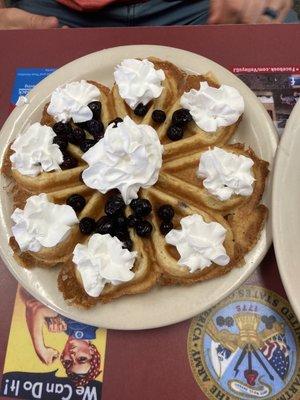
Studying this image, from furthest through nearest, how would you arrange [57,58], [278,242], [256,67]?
[57,58]
[256,67]
[278,242]

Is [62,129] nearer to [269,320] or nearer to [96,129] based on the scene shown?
[96,129]

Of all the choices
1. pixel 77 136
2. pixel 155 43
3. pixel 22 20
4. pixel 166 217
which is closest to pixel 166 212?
pixel 166 217

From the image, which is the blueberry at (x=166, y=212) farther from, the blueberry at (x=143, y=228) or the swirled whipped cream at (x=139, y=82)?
the swirled whipped cream at (x=139, y=82)

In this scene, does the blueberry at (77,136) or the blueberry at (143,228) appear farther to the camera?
the blueberry at (77,136)

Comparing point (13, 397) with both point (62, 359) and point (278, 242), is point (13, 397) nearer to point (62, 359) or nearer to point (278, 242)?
point (62, 359)

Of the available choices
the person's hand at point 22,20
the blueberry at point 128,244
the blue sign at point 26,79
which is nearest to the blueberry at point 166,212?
the blueberry at point 128,244

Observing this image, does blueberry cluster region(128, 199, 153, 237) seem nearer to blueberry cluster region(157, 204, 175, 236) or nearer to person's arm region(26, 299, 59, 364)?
blueberry cluster region(157, 204, 175, 236)

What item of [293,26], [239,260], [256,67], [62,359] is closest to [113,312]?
[62,359]
